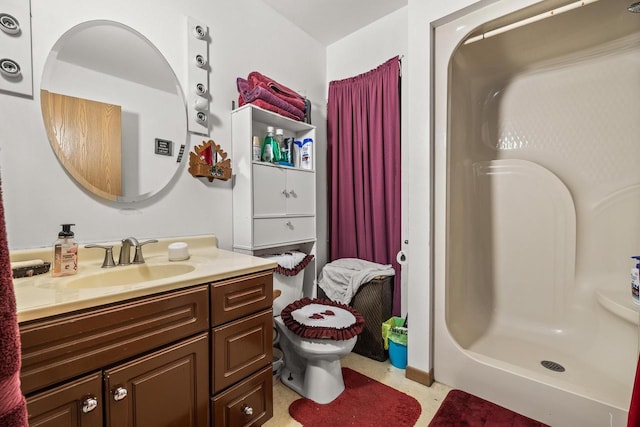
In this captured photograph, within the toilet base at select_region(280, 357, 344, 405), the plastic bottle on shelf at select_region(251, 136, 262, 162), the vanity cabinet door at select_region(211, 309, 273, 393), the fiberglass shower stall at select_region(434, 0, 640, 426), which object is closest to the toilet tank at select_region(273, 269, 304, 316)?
the toilet base at select_region(280, 357, 344, 405)

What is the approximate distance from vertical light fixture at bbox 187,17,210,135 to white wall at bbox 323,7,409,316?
3.66 feet

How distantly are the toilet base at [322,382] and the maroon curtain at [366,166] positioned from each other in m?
0.69

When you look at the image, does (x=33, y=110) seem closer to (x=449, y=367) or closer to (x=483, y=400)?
(x=449, y=367)

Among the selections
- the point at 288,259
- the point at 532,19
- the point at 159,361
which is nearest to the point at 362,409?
the point at 288,259

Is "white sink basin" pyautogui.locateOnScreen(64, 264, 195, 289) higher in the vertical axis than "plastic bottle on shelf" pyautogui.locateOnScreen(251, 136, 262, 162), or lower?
lower

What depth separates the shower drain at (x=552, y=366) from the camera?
4.86ft

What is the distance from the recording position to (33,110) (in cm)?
109

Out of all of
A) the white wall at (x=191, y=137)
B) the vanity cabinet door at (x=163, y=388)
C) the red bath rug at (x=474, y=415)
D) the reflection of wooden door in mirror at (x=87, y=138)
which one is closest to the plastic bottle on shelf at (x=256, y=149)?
the white wall at (x=191, y=137)

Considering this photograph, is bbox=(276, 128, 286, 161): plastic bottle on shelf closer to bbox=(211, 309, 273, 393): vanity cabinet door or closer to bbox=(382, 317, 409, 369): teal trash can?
bbox=(211, 309, 273, 393): vanity cabinet door

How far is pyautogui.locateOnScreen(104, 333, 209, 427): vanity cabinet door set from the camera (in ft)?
2.73

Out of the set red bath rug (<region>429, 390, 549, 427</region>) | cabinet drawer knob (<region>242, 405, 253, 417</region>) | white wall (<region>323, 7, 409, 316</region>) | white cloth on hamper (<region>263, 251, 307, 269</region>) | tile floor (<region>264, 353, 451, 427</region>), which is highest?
white wall (<region>323, 7, 409, 316</region>)

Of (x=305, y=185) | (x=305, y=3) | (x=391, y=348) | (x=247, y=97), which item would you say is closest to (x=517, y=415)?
(x=391, y=348)

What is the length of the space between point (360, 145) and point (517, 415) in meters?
1.81

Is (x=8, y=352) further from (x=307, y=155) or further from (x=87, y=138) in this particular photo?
(x=307, y=155)
